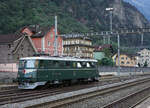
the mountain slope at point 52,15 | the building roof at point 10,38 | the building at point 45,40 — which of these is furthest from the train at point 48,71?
the mountain slope at point 52,15

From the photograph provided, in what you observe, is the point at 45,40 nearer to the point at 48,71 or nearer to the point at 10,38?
the point at 10,38

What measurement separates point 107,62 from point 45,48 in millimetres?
21250

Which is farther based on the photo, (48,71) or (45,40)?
(45,40)

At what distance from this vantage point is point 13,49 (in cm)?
4906

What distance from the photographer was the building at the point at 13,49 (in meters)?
48.6

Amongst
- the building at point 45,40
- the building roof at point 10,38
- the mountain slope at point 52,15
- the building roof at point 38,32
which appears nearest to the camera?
the building roof at point 10,38

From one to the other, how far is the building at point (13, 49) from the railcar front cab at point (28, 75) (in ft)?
82.4

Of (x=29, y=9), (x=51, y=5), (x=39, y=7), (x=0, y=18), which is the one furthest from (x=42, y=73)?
(x=51, y=5)

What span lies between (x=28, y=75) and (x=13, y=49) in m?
27.9

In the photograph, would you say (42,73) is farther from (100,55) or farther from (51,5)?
(51,5)

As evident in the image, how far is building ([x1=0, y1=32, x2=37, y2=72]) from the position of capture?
48.6 m

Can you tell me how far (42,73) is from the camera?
2283 cm

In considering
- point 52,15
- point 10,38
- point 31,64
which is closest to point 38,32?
point 10,38

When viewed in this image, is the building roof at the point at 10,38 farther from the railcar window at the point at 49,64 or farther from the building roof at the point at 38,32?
the railcar window at the point at 49,64
